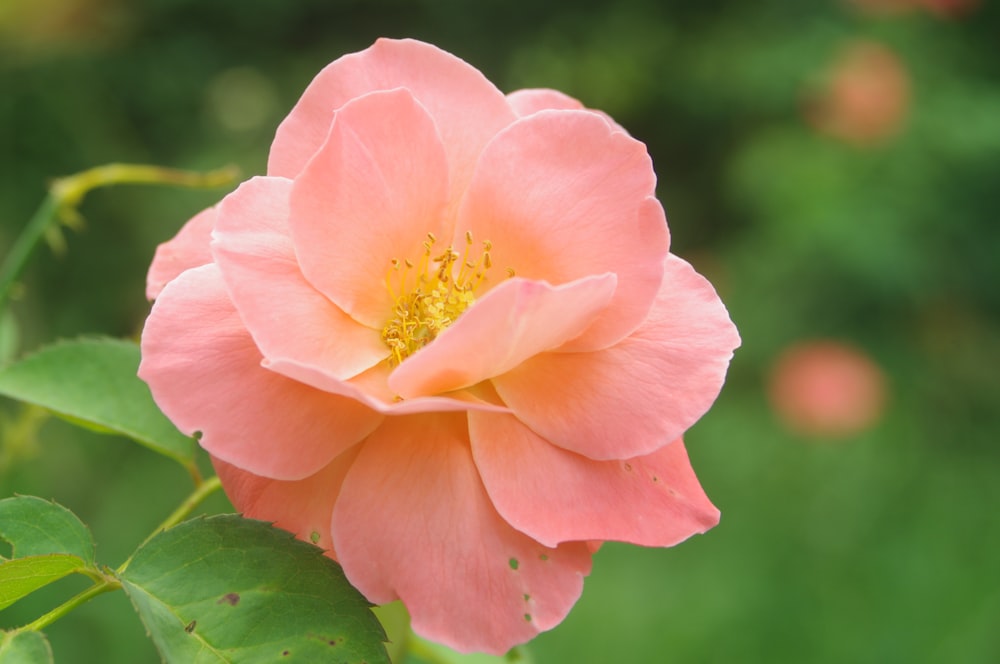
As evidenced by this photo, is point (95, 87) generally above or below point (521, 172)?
below

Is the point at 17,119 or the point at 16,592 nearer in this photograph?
the point at 16,592

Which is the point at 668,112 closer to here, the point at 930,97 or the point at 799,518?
the point at 930,97

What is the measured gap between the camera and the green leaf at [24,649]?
424 mm

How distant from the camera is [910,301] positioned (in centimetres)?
288

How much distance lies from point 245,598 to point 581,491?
17 cm

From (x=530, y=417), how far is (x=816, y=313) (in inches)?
101

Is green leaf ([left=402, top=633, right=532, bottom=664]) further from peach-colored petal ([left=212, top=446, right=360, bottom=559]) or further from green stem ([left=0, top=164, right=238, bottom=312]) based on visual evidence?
green stem ([left=0, top=164, right=238, bottom=312])

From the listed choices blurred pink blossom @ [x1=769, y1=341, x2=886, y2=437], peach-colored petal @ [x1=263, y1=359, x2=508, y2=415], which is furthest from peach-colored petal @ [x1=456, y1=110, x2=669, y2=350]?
blurred pink blossom @ [x1=769, y1=341, x2=886, y2=437]

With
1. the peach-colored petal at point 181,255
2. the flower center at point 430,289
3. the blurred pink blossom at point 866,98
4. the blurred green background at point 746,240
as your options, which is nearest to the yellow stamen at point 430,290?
the flower center at point 430,289

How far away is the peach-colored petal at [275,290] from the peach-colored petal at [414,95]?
3cm

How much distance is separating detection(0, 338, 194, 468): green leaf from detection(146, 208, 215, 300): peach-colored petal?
97 mm

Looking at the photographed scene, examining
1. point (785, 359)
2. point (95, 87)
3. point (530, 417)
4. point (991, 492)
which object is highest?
point (530, 417)

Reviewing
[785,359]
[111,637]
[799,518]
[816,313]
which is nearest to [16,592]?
[111,637]

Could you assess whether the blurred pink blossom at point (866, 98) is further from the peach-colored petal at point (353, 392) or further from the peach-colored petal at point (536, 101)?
the peach-colored petal at point (353, 392)
